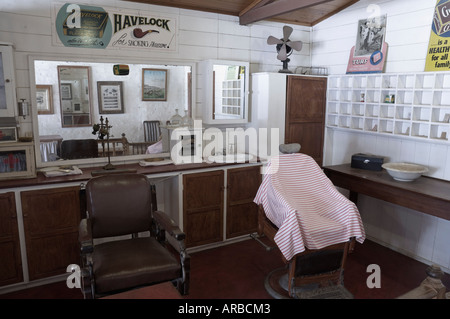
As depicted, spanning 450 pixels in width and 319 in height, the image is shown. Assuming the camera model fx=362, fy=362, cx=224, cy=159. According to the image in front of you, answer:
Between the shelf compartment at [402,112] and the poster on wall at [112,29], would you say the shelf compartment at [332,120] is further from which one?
the poster on wall at [112,29]

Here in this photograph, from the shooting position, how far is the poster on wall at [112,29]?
329 cm

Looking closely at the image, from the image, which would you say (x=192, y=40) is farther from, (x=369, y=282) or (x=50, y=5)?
(x=369, y=282)

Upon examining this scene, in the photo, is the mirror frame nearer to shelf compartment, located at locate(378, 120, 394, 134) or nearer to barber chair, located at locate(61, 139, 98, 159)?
barber chair, located at locate(61, 139, 98, 159)

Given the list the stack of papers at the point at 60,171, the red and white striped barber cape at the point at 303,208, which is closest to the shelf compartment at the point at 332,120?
the red and white striped barber cape at the point at 303,208

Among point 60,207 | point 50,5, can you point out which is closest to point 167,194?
point 60,207

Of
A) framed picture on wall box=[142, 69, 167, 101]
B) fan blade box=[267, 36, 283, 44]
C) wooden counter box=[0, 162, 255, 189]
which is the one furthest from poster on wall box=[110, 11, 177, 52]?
wooden counter box=[0, 162, 255, 189]

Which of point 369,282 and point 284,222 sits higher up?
point 284,222

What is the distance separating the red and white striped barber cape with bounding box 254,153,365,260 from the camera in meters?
2.74

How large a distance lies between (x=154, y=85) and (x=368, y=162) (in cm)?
242

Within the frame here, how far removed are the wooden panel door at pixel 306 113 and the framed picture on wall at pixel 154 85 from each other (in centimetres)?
143

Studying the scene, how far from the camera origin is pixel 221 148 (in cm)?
432

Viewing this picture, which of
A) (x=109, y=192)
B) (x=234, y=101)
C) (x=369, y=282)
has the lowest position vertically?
(x=369, y=282)

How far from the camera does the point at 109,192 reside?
267 cm

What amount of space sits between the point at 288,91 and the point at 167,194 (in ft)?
5.97
